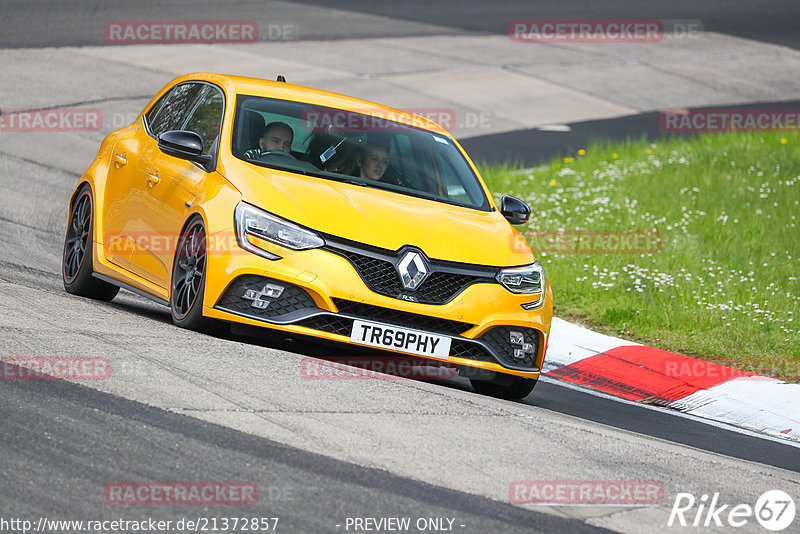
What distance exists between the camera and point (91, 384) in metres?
6.07

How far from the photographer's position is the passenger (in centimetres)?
823

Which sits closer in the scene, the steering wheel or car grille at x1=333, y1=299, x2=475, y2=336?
car grille at x1=333, y1=299, x2=475, y2=336

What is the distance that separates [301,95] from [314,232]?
72.4 inches

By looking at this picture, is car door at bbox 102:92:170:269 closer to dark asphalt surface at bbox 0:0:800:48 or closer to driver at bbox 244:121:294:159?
driver at bbox 244:121:294:159

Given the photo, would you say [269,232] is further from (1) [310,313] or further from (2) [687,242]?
(2) [687,242]

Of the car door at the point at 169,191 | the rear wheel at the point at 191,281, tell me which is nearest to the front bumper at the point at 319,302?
the rear wheel at the point at 191,281

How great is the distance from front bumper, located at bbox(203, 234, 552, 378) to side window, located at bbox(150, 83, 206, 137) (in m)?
2.07

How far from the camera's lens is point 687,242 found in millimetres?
13117

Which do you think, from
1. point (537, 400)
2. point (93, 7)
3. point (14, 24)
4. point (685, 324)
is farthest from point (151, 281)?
point (93, 7)

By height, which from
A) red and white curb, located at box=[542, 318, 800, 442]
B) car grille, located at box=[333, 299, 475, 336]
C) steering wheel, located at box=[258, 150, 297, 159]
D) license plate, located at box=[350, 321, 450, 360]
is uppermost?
steering wheel, located at box=[258, 150, 297, 159]

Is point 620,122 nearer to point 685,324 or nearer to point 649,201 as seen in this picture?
point 649,201

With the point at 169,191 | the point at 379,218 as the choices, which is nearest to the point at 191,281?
the point at 169,191

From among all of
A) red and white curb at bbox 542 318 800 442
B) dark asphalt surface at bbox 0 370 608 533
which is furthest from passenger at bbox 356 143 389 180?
dark asphalt surface at bbox 0 370 608 533

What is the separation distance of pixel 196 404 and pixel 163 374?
0.48 metres
